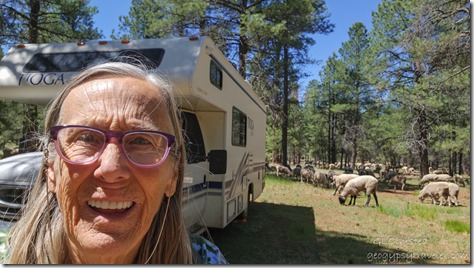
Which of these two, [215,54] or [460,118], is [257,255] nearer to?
[215,54]

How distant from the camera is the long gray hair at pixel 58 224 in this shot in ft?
3.42

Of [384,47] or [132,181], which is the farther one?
[384,47]

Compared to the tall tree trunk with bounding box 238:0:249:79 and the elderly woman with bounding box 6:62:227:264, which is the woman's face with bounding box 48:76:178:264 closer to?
the elderly woman with bounding box 6:62:227:264

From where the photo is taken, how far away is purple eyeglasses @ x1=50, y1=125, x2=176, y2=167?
2.97ft

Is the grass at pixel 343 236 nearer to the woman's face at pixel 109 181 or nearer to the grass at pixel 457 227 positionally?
the grass at pixel 457 227

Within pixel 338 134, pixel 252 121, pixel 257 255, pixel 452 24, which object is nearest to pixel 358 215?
pixel 252 121

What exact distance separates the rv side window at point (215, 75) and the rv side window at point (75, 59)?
0.63m

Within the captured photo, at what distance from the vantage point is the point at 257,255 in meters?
4.76

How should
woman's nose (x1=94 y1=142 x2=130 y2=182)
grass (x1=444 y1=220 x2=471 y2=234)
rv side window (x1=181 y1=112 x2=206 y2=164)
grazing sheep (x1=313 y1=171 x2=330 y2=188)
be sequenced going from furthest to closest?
grazing sheep (x1=313 y1=171 x2=330 y2=188), grass (x1=444 y1=220 x2=471 y2=234), rv side window (x1=181 y1=112 x2=206 y2=164), woman's nose (x1=94 y1=142 x2=130 y2=182)

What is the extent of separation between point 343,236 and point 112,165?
5939mm

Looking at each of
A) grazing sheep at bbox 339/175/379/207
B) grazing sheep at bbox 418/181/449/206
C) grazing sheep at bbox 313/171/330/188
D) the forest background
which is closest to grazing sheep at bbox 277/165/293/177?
the forest background

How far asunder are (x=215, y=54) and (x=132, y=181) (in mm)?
3415

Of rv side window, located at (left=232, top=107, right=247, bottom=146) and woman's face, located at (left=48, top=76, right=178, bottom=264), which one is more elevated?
rv side window, located at (left=232, top=107, right=247, bottom=146)

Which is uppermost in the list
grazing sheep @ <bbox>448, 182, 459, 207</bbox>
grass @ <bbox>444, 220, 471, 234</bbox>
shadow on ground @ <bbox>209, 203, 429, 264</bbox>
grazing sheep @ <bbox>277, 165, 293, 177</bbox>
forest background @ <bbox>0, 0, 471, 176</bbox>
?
forest background @ <bbox>0, 0, 471, 176</bbox>
